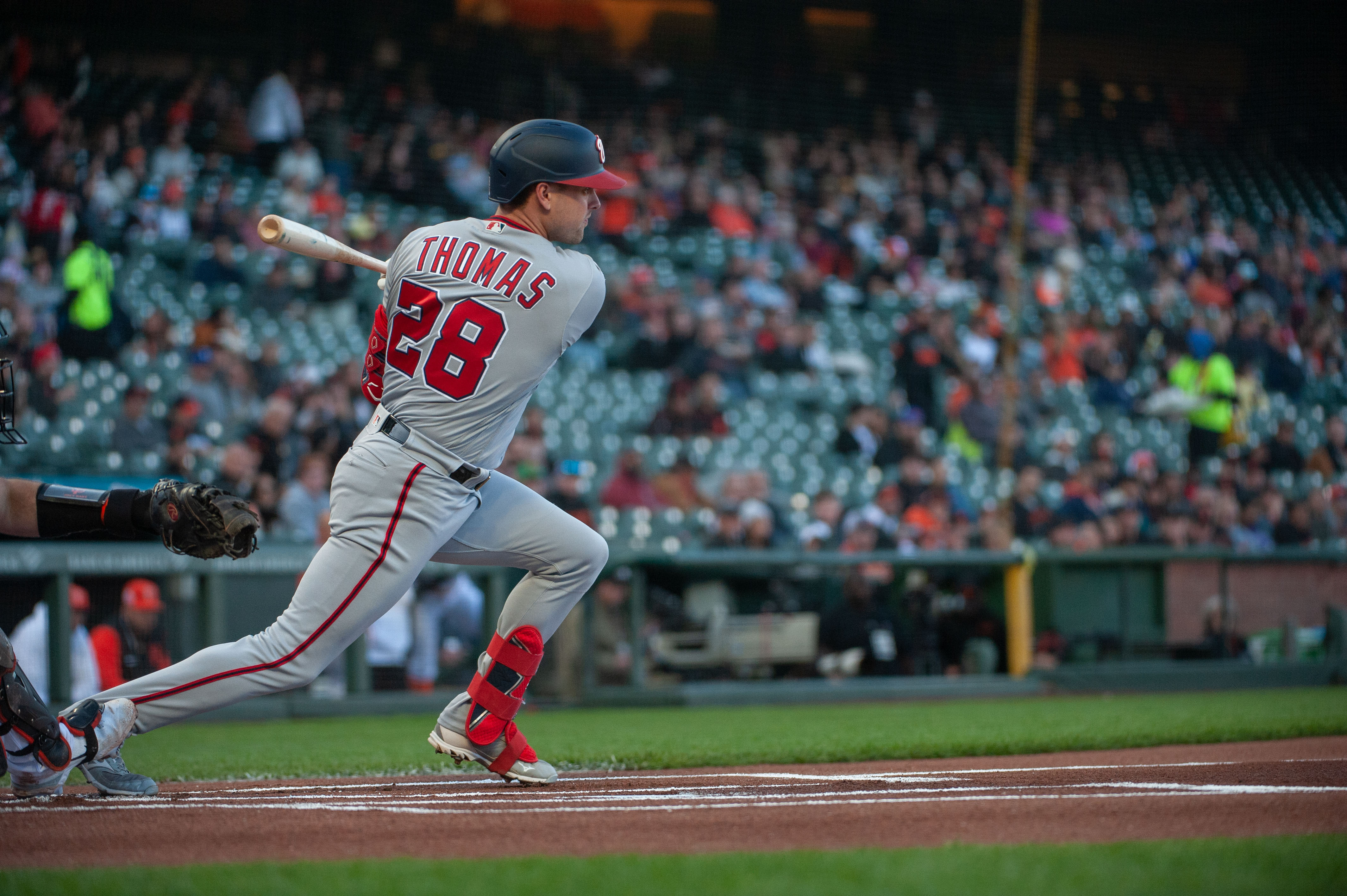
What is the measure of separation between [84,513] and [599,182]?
157 centimetres

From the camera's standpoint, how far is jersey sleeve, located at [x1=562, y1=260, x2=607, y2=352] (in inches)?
150

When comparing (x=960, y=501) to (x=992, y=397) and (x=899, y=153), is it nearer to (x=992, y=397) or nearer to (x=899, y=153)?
(x=992, y=397)

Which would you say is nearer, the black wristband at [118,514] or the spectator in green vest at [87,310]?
the black wristband at [118,514]

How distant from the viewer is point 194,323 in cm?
1148

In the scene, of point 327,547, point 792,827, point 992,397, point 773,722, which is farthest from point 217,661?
point 992,397

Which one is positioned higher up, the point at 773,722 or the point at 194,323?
the point at 194,323

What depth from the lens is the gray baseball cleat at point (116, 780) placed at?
3.67m

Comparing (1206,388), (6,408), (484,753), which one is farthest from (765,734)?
(1206,388)

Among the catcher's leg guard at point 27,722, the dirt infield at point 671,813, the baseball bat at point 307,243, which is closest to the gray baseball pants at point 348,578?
→ the catcher's leg guard at point 27,722

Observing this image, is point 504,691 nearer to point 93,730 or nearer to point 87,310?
point 93,730

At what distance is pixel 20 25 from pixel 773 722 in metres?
10.9

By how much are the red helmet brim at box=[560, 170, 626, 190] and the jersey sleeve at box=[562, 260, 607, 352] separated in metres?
0.21

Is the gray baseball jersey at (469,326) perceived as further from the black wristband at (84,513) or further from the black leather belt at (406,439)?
the black wristband at (84,513)

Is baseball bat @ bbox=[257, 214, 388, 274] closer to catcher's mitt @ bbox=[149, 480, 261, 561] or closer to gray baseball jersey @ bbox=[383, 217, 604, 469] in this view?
gray baseball jersey @ bbox=[383, 217, 604, 469]
